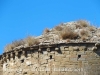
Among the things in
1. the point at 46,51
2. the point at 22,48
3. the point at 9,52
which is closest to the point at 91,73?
the point at 46,51

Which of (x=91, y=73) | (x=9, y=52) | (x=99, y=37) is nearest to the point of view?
(x=91, y=73)

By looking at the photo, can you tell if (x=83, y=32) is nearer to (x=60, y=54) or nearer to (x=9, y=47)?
(x=60, y=54)

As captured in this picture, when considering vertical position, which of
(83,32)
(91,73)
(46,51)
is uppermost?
(83,32)

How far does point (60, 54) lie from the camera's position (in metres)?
14.3

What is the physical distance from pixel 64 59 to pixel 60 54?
0.31 meters

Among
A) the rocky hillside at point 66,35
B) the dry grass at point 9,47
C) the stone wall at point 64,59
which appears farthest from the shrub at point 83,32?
the dry grass at point 9,47

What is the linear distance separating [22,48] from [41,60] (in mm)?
1438

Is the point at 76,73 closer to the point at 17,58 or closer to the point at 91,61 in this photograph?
the point at 91,61

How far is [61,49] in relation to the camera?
14.3 meters

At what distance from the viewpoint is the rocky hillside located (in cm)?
1488

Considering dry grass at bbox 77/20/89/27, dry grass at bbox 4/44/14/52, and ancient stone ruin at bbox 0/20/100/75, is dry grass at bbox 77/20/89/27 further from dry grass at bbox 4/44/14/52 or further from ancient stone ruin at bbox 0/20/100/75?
dry grass at bbox 4/44/14/52

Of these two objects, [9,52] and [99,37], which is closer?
[99,37]

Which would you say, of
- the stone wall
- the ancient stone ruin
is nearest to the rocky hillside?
the ancient stone ruin

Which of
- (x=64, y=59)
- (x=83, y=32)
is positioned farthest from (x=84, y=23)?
(x=64, y=59)
